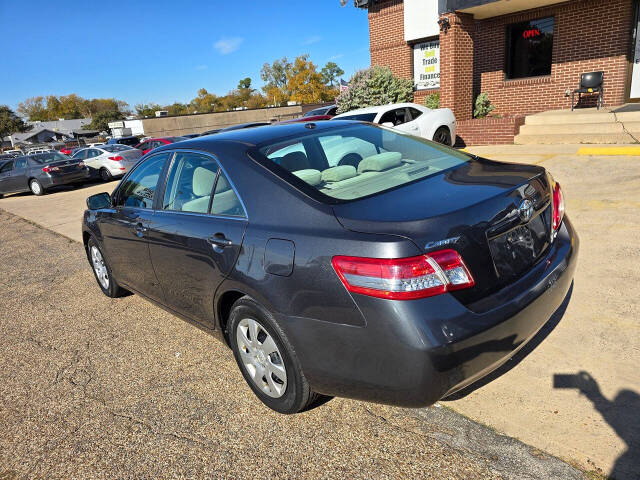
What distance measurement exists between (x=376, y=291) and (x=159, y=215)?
2096mm

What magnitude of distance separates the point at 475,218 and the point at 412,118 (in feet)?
29.4

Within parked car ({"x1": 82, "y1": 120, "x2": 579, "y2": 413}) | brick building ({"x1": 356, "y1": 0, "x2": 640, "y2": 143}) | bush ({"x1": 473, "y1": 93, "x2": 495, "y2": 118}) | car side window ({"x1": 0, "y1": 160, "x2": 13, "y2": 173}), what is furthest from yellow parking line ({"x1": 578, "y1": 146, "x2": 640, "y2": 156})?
car side window ({"x1": 0, "y1": 160, "x2": 13, "y2": 173})

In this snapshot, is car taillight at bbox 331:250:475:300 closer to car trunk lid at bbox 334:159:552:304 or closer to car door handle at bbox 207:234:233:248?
car trunk lid at bbox 334:159:552:304

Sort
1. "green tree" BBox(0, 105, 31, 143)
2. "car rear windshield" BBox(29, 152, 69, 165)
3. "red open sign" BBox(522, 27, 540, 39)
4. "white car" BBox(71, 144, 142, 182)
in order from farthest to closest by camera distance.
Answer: "green tree" BBox(0, 105, 31, 143)
"white car" BBox(71, 144, 142, 182)
"car rear windshield" BBox(29, 152, 69, 165)
"red open sign" BBox(522, 27, 540, 39)

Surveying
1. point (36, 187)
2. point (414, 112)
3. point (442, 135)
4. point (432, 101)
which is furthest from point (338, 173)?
point (36, 187)

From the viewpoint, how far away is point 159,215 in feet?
11.4

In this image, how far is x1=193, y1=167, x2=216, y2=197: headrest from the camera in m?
3.08

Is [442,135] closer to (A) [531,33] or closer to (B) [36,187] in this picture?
(A) [531,33]

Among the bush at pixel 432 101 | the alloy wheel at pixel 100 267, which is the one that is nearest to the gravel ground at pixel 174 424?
the alloy wheel at pixel 100 267

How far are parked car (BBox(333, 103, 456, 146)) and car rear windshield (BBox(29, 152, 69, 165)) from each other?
1246cm

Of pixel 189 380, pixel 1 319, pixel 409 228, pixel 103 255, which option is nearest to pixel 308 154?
pixel 409 228

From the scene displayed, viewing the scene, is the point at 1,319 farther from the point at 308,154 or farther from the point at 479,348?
the point at 479,348

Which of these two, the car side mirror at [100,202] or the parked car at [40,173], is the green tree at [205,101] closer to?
the parked car at [40,173]

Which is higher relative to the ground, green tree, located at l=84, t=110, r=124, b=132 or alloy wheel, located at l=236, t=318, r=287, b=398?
green tree, located at l=84, t=110, r=124, b=132
